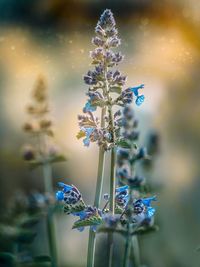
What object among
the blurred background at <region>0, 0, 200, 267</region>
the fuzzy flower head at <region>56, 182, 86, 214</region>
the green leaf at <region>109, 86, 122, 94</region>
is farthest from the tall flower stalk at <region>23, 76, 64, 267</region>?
the blurred background at <region>0, 0, 200, 267</region>

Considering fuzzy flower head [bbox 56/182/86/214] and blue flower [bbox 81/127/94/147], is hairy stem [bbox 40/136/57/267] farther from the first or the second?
blue flower [bbox 81/127/94/147]

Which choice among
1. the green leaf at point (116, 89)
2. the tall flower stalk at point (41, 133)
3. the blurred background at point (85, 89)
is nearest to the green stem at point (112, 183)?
the green leaf at point (116, 89)

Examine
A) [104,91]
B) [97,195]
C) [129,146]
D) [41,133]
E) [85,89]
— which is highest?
[85,89]

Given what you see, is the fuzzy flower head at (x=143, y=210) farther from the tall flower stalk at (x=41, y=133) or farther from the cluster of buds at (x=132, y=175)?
the tall flower stalk at (x=41, y=133)

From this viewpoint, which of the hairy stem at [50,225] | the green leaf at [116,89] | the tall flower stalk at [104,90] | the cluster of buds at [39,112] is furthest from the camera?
the cluster of buds at [39,112]

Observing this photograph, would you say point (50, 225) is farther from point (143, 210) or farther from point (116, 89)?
point (116, 89)

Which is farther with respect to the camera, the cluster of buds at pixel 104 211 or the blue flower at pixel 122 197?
the blue flower at pixel 122 197

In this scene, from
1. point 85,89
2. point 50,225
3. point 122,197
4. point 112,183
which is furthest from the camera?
point 85,89

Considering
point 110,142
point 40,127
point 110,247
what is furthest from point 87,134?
point 40,127

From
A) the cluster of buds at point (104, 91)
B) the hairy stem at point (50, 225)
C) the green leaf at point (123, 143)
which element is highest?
the cluster of buds at point (104, 91)
